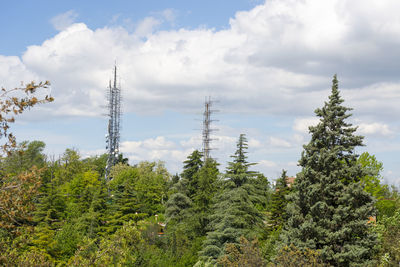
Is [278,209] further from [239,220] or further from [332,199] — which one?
[332,199]

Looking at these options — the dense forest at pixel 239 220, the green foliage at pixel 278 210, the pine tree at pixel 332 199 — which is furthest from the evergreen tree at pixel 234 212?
the pine tree at pixel 332 199

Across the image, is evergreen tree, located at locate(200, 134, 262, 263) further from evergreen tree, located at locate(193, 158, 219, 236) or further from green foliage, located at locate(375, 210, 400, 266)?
green foliage, located at locate(375, 210, 400, 266)

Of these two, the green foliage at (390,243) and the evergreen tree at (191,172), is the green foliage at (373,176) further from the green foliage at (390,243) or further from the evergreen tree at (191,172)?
the evergreen tree at (191,172)

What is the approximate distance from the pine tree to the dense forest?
0.20 feet

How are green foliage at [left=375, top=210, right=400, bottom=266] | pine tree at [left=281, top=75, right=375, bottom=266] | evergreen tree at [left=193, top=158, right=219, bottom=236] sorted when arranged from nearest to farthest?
pine tree at [left=281, top=75, right=375, bottom=266] < green foliage at [left=375, top=210, right=400, bottom=266] < evergreen tree at [left=193, top=158, right=219, bottom=236]

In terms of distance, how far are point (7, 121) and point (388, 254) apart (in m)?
25.1

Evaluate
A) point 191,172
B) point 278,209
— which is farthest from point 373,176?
point 191,172

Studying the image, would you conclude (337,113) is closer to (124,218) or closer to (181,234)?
(181,234)

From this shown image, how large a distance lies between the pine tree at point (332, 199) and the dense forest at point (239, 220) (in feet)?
0.20

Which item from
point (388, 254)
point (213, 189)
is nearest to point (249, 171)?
point (213, 189)

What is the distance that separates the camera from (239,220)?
98.7ft

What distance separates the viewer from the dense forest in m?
16.3

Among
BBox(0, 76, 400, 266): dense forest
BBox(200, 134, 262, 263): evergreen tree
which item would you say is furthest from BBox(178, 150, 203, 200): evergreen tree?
BBox(200, 134, 262, 263): evergreen tree

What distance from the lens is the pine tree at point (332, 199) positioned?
22984mm
